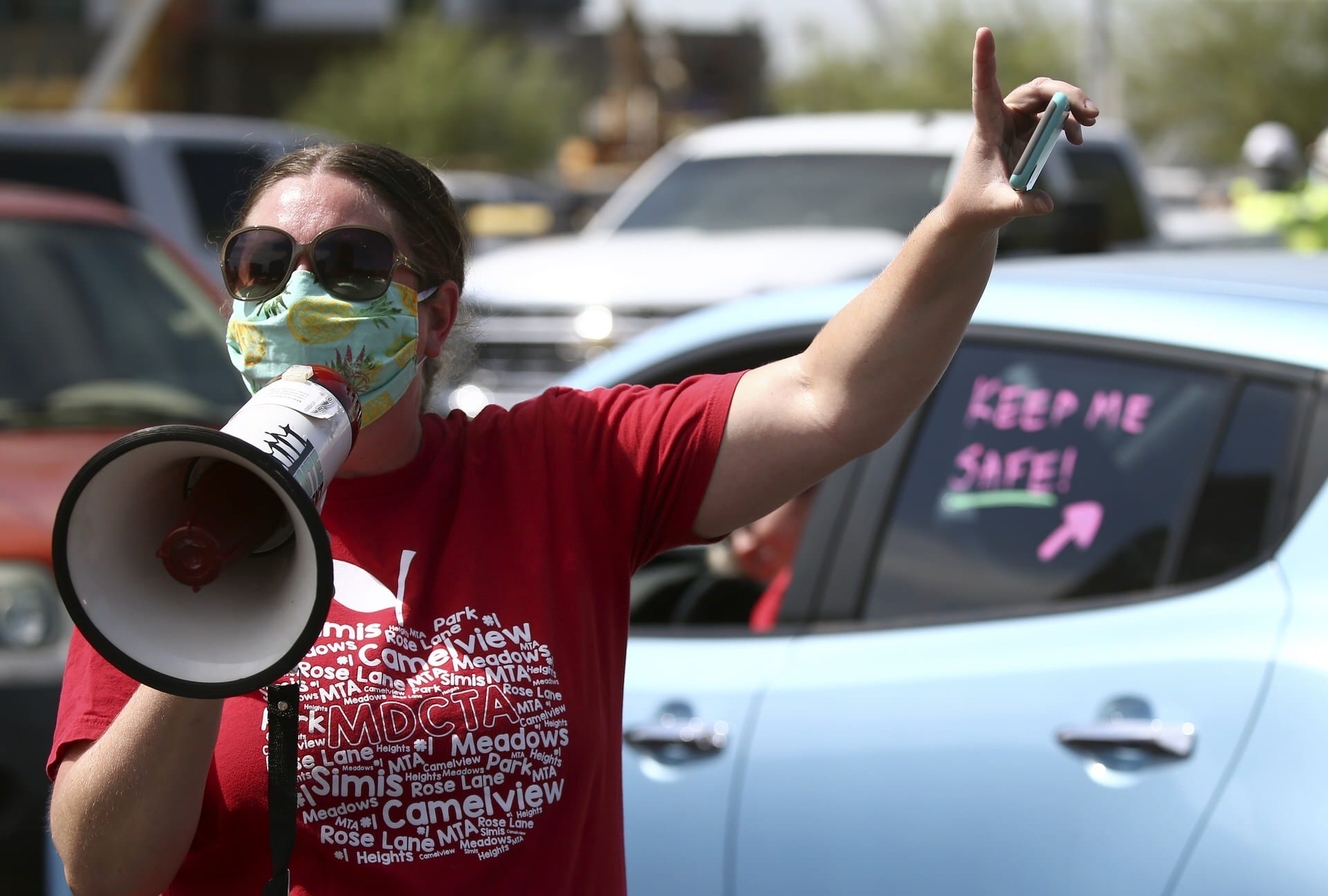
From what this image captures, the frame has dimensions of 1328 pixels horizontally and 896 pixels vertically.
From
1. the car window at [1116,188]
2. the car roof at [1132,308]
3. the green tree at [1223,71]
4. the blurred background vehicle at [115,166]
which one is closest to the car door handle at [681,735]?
the car roof at [1132,308]

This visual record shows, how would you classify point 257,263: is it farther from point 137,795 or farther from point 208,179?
point 208,179

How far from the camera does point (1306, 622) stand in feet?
7.18

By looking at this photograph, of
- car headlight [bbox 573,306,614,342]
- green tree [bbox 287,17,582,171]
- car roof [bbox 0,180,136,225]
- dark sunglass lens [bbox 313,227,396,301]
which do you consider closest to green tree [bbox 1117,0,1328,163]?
green tree [bbox 287,17,582,171]

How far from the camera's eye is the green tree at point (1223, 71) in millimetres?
35500

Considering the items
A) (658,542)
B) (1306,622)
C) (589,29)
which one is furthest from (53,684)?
(589,29)

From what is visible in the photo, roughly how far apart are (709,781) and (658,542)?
2.85 ft

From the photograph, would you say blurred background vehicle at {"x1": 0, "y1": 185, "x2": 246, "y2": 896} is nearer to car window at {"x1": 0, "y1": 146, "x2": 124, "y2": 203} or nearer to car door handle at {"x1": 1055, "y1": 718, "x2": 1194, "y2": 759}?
car door handle at {"x1": 1055, "y1": 718, "x2": 1194, "y2": 759}

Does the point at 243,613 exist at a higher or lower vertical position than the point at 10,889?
higher

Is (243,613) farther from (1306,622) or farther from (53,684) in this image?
(53,684)

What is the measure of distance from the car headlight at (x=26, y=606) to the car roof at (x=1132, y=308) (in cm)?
147

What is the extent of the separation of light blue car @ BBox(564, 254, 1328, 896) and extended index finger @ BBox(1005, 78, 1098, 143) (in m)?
0.85

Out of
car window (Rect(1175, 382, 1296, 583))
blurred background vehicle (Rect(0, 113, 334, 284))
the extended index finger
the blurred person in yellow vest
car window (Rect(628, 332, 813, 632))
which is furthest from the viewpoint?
blurred background vehicle (Rect(0, 113, 334, 284))

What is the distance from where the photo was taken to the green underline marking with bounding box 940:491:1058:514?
8.96 feet

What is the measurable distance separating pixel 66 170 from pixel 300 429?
28.2 ft
